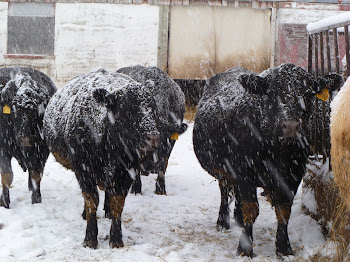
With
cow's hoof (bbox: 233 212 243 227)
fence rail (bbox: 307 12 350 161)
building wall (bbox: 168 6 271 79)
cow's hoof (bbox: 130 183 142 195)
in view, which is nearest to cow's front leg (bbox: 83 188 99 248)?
cow's hoof (bbox: 233 212 243 227)

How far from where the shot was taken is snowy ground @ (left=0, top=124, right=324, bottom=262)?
4098 millimetres

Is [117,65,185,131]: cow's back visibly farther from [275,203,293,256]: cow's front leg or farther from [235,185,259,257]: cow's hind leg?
[275,203,293,256]: cow's front leg

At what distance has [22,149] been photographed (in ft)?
18.8

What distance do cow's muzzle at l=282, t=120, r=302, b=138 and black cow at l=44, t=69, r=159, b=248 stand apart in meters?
1.20

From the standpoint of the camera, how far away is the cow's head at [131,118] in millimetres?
4039

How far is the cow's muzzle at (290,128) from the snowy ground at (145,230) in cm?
124

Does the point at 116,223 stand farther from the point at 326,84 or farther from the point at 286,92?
the point at 326,84

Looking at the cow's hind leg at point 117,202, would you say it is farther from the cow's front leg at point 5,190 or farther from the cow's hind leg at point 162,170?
the cow's hind leg at point 162,170

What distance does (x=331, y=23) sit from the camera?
4.68 m

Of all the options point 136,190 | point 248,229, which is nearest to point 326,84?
point 248,229

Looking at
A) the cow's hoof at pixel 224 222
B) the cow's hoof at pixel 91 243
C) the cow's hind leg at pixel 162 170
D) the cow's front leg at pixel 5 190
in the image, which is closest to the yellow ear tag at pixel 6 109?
the cow's front leg at pixel 5 190

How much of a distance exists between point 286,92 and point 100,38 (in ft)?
32.1

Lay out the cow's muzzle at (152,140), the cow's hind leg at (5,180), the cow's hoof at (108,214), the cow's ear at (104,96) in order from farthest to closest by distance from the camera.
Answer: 1. the cow's hind leg at (5,180)
2. the cow's hoof at (108,214)
3. the cow's ear at (104,96)
4. the cow's muzzle at (152,140)

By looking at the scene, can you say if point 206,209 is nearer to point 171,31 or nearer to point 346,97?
point 346,97
